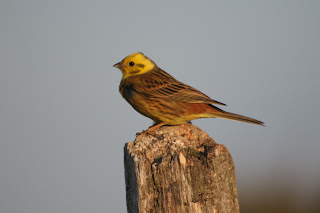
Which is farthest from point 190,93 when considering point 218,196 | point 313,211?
point 313,211

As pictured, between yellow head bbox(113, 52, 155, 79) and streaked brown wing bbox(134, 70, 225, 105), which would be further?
yellow head bbox(113, 52, 155, 79)

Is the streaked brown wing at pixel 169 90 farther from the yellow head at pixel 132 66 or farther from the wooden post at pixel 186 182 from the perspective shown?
the wooden post at pixel 186 182

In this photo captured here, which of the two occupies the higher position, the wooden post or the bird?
the bird

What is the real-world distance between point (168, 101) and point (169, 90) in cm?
28

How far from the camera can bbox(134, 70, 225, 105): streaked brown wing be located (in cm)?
601

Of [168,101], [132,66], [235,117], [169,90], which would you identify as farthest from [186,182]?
[132,66]

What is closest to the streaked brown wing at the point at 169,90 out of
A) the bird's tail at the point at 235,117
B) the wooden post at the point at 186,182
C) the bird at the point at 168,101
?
the bird at the point at 168,101

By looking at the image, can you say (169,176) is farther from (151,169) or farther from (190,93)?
(190,93)

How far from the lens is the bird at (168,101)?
5879 mm

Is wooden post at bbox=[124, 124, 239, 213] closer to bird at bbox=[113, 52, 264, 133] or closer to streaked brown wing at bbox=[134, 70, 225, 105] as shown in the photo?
bird at bbox=[113, 52, 264, 133]

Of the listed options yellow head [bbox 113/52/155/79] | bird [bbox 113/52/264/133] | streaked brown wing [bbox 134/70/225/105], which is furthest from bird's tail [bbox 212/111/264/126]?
yellow head [bbox 113/52/155/79]

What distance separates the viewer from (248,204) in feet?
31.1

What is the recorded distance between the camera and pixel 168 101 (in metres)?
6.12

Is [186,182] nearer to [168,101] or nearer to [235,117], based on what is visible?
[235,117]
